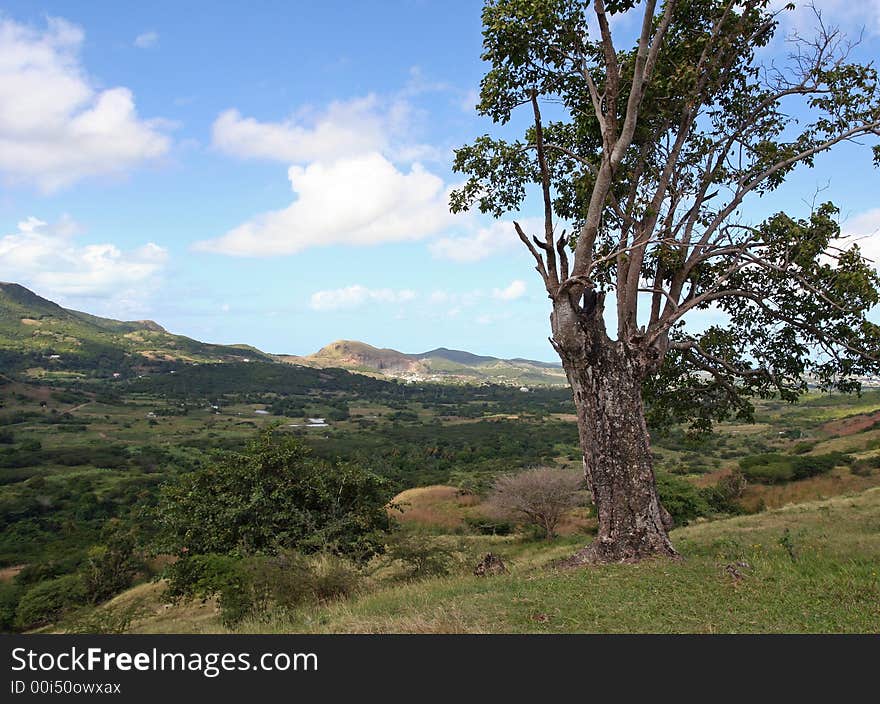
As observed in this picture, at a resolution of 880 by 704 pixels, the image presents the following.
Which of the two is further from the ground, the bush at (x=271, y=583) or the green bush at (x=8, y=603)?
the bush at (x=271, y=583)

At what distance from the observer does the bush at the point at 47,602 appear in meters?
30.0

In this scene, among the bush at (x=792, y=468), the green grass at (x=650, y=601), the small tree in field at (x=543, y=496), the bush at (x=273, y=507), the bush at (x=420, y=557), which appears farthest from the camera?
the bush at (x=792, y=468)

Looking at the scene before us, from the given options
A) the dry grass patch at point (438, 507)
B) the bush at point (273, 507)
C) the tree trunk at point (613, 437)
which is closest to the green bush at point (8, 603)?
the bush at point (273, 507)

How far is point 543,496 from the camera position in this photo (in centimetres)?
3741

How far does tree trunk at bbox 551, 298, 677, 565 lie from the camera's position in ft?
36.3

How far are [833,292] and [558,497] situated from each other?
28.3 m

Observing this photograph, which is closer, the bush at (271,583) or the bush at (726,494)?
the bush at (271,583)

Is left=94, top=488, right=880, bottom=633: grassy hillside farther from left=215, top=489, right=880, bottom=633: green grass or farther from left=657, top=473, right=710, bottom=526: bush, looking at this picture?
left=657, top=473, right=710, bottom=526: bush

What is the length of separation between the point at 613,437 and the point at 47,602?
116 feet

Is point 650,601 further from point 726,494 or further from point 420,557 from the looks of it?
point 726,494

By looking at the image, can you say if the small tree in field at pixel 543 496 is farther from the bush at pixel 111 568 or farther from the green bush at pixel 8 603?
the green bush at pixel 8 603

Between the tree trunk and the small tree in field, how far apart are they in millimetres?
26633

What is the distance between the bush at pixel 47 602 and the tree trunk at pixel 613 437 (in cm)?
2995
